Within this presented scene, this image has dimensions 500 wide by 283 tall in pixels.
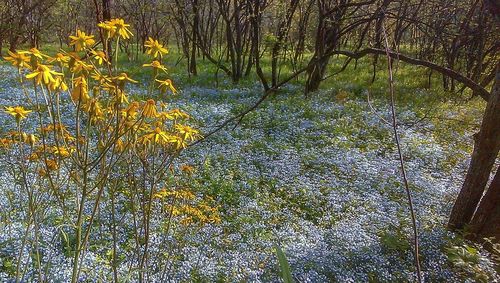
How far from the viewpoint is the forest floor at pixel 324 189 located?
396 cm

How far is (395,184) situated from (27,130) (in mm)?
6586

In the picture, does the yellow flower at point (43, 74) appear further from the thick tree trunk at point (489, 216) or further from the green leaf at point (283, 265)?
the thick tree trunk at point (489, 216)

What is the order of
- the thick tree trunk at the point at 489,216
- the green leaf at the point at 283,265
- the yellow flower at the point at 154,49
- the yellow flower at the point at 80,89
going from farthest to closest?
the thick tree trunk at the point at 489,216
the yellow flower at the point at 154,49
the yellow flower at the point at 80,89
the green leaf at the point at 283,265

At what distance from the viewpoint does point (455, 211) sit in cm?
478

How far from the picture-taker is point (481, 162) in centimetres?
443

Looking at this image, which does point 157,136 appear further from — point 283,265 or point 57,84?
point 283,265

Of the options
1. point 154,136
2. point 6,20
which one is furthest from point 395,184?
point 6,20

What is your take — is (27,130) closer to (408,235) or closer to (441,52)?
(408,235)

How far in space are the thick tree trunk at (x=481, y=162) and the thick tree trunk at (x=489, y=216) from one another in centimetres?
14

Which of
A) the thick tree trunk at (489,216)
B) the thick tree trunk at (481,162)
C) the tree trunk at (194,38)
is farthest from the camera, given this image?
the tree trunk at (194,38)

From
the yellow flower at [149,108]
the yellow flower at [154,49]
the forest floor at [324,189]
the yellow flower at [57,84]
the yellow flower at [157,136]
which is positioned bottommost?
the forest floor at [324,189]

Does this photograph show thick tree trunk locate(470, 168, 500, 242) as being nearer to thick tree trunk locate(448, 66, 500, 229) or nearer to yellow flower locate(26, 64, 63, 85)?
thick tree trunk locate(448, 66, 500, 229)

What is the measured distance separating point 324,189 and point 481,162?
2.19 metres

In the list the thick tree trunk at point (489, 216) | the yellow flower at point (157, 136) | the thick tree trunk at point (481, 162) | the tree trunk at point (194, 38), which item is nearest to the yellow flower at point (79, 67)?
the yellow flower at point (157, 136)
